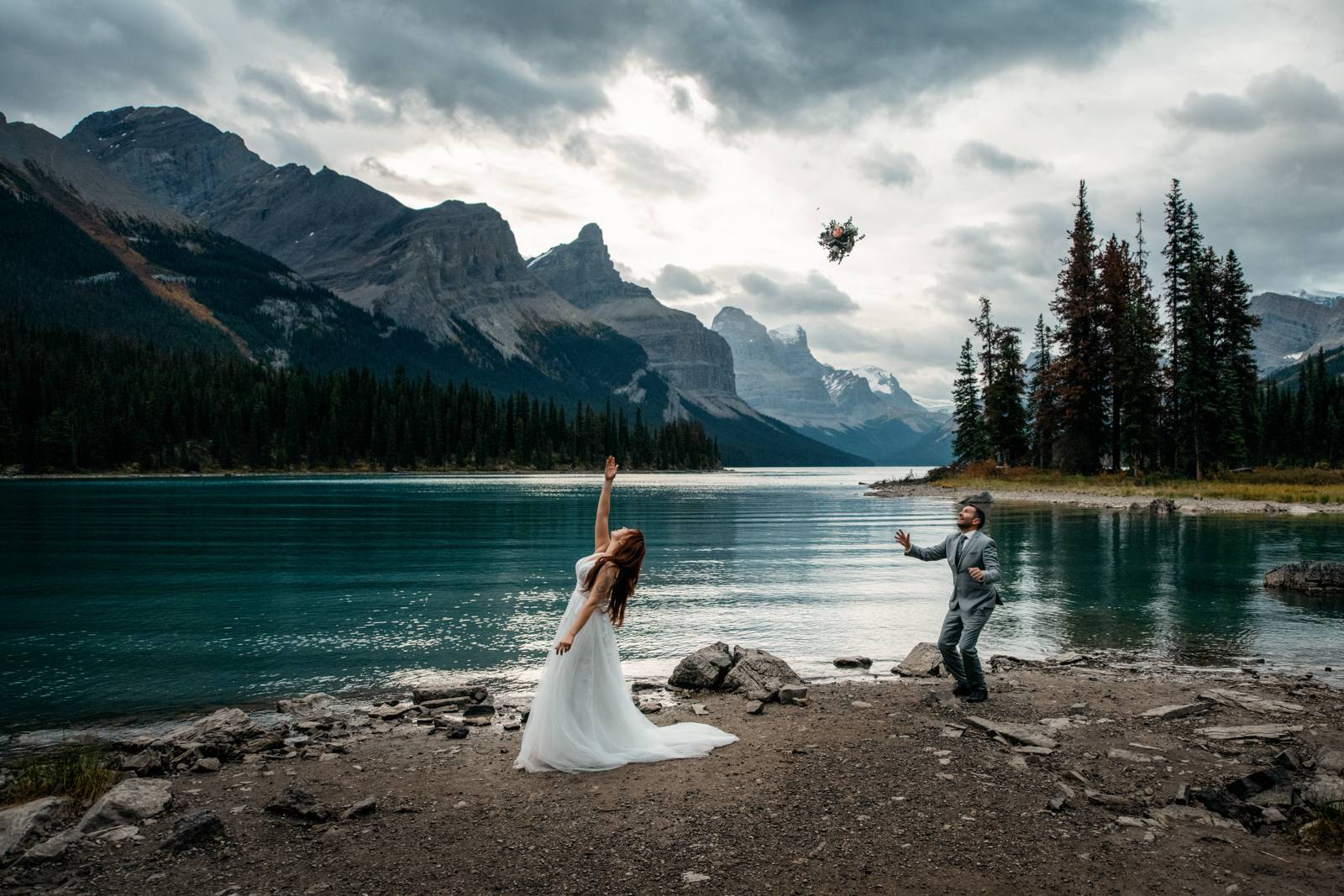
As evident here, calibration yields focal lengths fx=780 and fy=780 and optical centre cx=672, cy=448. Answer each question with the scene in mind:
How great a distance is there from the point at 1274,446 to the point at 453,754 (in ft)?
540

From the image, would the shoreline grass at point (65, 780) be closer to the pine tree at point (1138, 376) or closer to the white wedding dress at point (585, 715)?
the white wedding dress at point (585, 715)

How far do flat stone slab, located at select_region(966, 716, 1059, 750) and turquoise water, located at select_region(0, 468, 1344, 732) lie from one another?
5.59 metres

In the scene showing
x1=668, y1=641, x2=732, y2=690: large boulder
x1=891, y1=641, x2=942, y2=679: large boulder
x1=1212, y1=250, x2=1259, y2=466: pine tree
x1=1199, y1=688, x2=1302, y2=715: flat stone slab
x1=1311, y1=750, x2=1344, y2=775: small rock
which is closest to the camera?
x1=1311, y1=750, x2=1344, y2=775: small rock

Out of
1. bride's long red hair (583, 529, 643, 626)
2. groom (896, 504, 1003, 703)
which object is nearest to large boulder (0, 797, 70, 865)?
bride's long red hair (583, 529, 643, 626)

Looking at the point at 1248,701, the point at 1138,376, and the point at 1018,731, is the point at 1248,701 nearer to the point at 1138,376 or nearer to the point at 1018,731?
the point at 1018,731

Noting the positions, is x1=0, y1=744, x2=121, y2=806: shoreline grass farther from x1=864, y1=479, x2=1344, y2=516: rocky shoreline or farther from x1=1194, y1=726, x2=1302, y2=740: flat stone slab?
x1=864, y1=479, x2=1344, y2=516: rocky shoreline

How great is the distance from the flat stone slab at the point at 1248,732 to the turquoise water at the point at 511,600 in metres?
6.67

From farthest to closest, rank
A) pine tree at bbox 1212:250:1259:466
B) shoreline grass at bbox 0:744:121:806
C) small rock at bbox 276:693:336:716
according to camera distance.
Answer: pine tree at bbox 1212:250:1259:466, small rock at bbox 276:693:336:716, shoreline grass at bbox 0:744:121:806

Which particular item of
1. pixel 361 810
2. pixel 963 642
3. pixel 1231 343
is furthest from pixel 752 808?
pixel 1231 343

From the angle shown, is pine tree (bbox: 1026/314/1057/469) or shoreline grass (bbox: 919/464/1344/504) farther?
pine tree (bbox: 1026/314/1057/469)

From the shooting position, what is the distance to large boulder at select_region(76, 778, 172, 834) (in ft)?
28.6

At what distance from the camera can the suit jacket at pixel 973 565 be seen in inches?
533

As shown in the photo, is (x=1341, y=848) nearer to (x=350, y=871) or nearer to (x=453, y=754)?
(x=350, y=871)

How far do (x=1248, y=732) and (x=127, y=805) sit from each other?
15.1m
